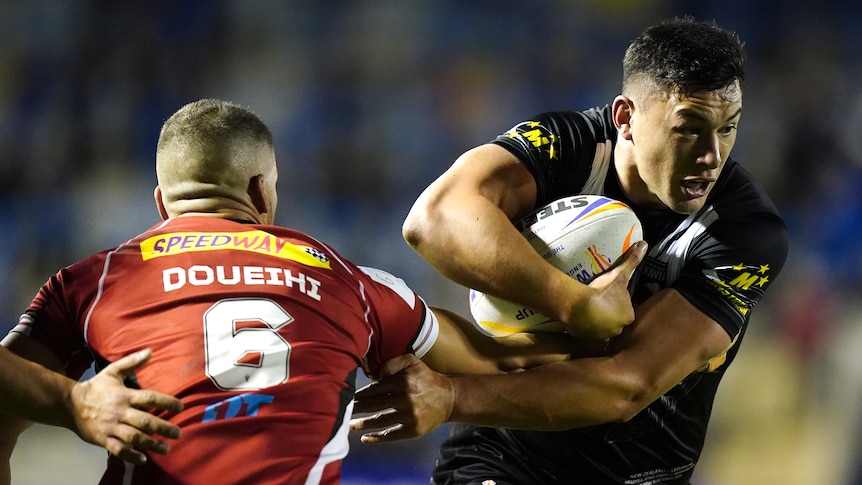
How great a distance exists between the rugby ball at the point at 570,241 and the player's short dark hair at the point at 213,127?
2.74ft

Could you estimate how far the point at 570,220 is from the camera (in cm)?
263

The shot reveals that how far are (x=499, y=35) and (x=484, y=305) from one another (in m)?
4.50

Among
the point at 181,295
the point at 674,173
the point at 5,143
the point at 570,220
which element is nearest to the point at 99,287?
the point at 181,295

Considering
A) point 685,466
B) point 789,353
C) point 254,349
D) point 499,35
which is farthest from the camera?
point 499,35

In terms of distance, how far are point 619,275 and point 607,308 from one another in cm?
12

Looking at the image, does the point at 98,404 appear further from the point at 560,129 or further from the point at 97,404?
the point at 560,129

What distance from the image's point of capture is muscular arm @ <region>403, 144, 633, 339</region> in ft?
8.08

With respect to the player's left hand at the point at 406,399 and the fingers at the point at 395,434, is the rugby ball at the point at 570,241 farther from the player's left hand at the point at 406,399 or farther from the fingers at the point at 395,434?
the fingers at the point at 395,434

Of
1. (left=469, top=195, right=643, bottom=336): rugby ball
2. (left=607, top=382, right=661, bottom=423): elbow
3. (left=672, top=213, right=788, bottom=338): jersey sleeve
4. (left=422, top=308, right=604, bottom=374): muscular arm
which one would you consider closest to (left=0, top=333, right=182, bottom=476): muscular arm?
(left=422, top=308, right=604, bottom=374): muscular arm

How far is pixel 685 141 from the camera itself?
2670 millimetres

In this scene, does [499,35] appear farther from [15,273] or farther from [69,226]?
[15,273]

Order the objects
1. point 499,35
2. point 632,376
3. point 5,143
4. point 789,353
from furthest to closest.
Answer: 1. point 499,35
2. point 5,143
3. point 789,353
4. point 632,376

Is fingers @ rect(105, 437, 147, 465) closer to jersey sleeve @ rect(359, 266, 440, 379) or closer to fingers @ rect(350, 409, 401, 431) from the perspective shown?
jersey sleeve @ rect(359, 266, 440, 379)

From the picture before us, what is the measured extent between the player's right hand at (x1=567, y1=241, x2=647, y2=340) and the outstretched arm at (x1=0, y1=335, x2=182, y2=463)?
116cm
